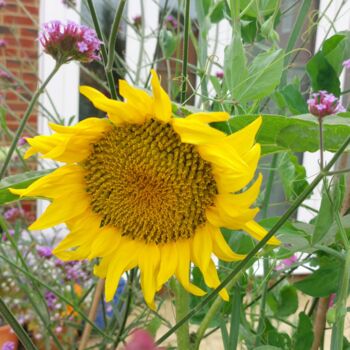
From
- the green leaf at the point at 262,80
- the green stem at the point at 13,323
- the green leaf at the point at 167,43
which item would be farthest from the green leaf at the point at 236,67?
the green leaf at the point at 167,43

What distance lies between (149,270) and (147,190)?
5 cm

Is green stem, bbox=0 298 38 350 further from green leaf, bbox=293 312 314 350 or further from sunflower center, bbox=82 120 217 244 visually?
green leaf, bbox=293 312 314 350

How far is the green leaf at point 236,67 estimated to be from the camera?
0.36 meters

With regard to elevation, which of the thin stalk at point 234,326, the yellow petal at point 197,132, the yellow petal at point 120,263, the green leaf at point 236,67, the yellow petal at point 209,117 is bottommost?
the thin stalk at point 234,326

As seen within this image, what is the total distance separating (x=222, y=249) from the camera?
0.34 meters

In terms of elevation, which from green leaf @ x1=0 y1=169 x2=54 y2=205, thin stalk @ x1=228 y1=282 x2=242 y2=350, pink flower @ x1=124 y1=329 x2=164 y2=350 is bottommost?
thin stalk @ x1=228 y1=282 x2=242 y2=350

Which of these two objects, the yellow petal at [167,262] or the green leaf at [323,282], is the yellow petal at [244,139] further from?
the green leaf at [323,282]

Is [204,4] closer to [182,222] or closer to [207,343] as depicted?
[182,222]

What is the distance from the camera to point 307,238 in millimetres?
379

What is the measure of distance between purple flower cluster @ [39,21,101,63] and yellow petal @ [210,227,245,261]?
177mm

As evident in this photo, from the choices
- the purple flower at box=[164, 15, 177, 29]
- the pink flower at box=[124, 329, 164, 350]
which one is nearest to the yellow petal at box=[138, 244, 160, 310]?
the pink flower at box=[124, 329, 164, 350]

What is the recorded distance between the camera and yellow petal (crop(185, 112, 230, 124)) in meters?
0.27

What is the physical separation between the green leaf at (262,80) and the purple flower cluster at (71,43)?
131 millimetres

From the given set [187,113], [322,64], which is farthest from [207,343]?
[187,113]
